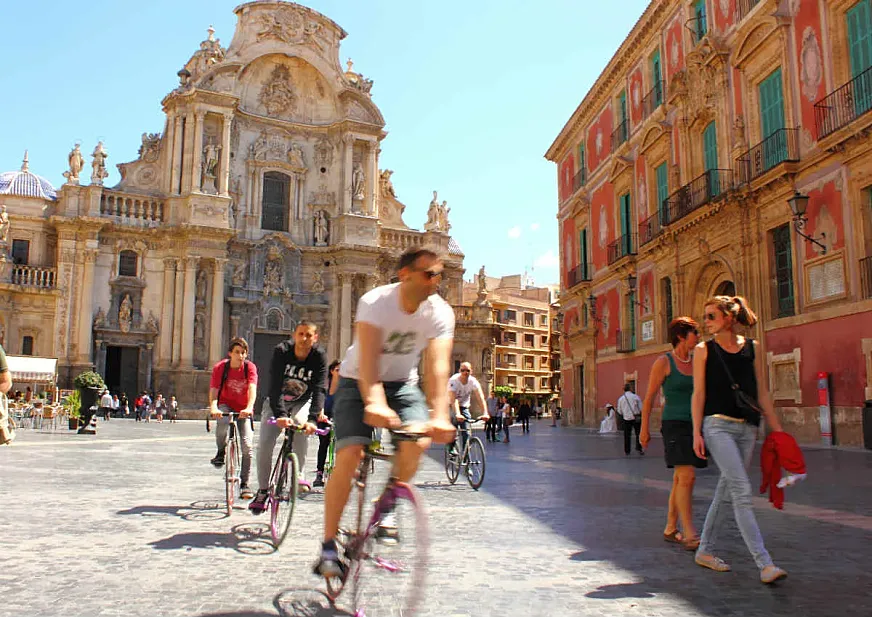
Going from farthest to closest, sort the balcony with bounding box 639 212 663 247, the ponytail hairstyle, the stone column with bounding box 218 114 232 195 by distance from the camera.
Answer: the stone column with bounding box 218 114 232 195 < the balcony with bounding box 639 212 663 247 < the ponytail hairstyle

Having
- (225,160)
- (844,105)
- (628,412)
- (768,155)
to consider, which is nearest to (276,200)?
(225,160)

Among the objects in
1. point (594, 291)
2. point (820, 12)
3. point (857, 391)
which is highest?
point (820, 12)

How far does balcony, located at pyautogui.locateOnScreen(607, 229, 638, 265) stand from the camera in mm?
25564

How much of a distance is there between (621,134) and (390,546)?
2555 cm

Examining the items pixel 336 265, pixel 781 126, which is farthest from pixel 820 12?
pixel 336 265

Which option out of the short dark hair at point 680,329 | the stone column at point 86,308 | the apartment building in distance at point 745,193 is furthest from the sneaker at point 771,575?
the stone column at point 86,308

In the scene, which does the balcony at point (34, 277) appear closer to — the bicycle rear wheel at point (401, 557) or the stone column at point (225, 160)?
the stone column at point (225, 160)

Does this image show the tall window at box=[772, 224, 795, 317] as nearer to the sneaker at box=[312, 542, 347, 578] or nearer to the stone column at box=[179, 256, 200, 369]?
the sneaker at box=[312, 542, 347, 578]

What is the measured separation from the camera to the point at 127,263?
34.2m

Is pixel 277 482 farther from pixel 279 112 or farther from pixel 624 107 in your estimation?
pixel 279 112

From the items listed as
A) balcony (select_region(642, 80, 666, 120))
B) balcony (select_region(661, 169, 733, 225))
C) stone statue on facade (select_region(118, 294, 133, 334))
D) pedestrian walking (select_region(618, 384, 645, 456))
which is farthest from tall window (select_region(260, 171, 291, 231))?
pedestrian walking (select_region(618, 384, 645, 456))

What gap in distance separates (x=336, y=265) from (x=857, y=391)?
2708cm

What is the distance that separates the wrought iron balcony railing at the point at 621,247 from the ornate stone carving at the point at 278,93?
64.4 feet

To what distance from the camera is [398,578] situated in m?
3.59
